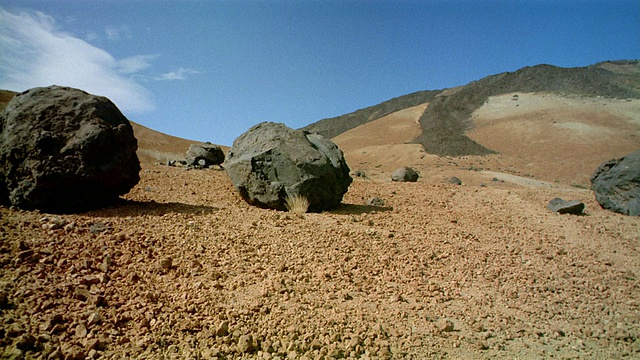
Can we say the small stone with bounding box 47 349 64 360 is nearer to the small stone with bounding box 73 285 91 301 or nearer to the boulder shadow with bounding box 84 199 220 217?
the small stone with bounding box 73 285 91 301

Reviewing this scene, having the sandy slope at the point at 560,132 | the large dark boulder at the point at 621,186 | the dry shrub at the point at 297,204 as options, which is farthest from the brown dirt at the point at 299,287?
the sandy slope at the point at 560,132

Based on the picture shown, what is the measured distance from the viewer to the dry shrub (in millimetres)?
6277

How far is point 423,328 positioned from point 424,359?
42cm

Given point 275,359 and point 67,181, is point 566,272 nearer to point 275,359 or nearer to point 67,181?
point 275,359

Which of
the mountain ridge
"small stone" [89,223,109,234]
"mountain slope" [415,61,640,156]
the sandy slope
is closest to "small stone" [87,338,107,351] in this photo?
"small stone" [89,223,109,234]

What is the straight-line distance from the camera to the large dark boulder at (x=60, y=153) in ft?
15.7

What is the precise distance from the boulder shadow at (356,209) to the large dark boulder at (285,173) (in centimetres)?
18

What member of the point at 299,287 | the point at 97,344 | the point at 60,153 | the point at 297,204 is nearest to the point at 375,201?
the point at 297,204

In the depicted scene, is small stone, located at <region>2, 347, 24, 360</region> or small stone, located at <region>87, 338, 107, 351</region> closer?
small stone, located at <region>2, 347, 24, 360</region>

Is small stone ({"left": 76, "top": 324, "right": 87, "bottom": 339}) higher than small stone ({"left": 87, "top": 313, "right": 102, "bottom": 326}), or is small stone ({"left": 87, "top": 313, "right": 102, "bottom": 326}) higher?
small stone ({"left": 87, "top": 313, "right": 102, "bottom": 326})

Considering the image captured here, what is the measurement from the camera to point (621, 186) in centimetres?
843

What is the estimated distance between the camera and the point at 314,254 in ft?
14.6

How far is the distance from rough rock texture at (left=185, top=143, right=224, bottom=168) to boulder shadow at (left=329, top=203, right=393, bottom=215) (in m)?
6.04

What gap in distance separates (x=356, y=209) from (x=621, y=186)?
649 cm
